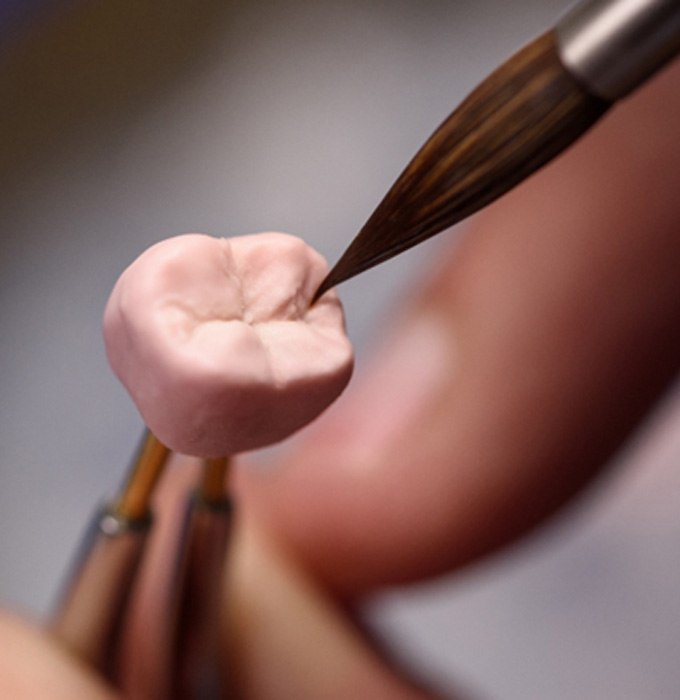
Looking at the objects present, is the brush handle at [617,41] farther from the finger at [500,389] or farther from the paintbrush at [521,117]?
the finger at [500,389]

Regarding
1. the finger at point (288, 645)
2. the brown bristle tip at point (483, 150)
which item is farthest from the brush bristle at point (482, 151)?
the finger at point (288, 645)

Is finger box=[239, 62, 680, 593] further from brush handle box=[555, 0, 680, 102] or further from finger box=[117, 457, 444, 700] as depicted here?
brush handle box=[555, 0, 680, 102]

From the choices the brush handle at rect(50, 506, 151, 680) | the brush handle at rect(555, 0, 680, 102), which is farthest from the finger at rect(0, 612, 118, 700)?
the brush handle at rect(555, 0, 680, 102)

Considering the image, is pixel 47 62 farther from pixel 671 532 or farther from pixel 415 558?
pixel 671 532

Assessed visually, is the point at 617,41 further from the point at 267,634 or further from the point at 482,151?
the point at 267,634

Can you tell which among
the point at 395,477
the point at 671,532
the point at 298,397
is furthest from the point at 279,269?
the point at 671,532
